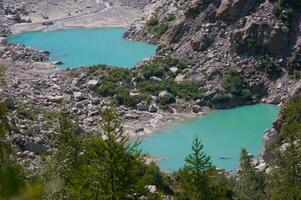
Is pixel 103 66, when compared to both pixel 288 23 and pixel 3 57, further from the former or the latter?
pixel 288 23

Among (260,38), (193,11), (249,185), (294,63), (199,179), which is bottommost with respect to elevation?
(249,185)

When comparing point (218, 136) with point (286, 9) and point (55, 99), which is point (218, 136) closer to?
point (55, 99)

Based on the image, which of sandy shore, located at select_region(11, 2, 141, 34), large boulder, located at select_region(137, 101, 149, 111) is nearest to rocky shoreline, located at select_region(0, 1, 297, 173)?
large boulder, located at select_region(137, 101, 149, 111)

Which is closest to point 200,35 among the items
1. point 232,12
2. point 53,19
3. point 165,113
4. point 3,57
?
point 232,12

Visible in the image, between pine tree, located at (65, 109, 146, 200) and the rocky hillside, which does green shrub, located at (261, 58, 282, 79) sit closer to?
the rocky hillside

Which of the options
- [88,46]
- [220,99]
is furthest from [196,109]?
[88,46]

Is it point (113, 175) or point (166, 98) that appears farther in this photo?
point (166, 98)

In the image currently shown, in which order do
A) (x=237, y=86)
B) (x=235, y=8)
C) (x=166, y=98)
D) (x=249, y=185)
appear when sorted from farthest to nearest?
1. (x=235, y=8)
2. (x=237, y=86)
3. (x=166, y=98)
4. (x=249, y=185)
